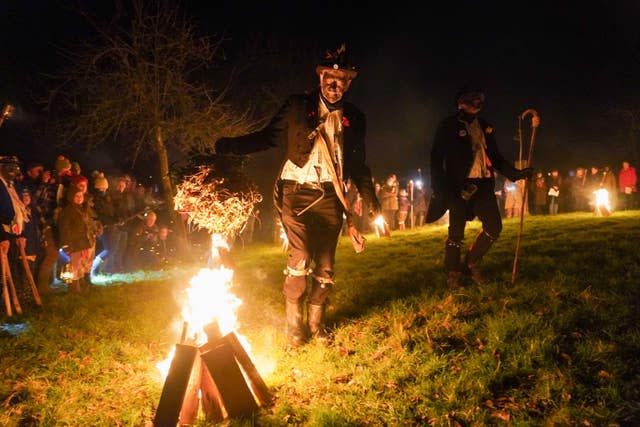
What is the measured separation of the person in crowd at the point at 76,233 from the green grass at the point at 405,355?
4.95 feet

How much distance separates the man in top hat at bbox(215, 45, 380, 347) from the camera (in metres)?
4.36

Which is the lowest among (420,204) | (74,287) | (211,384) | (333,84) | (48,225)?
(74,287)

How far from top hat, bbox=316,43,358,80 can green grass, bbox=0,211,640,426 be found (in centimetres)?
269

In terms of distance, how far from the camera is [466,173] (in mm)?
5598

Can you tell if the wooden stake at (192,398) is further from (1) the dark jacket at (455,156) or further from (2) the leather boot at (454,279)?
(1) the dark jacket at (455,156)

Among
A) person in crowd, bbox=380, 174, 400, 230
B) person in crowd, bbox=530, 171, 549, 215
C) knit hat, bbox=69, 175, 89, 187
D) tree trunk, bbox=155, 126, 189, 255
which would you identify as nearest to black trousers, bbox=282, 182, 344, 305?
knit hat, bbox=69, 175, 89, 187

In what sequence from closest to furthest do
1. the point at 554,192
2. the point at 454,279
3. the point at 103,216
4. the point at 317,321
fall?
the point at 317,321 → the point at 454,279 → the point at 103,216 → the point at 554,192

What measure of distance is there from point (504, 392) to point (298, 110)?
307 centimetres

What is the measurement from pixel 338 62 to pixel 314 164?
1006 mm

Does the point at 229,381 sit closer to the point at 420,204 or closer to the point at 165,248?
the point at 165,248

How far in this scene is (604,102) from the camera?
A: 30.4 metres

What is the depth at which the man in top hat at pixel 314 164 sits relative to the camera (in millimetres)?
4359

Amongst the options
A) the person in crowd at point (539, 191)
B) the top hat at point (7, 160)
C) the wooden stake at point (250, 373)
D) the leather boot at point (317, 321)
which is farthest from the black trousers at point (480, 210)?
the person in crowd at point (539, 191)

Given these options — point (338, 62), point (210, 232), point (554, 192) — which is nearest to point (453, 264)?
point (338, 62)
